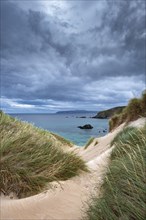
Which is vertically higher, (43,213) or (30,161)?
(30,161)

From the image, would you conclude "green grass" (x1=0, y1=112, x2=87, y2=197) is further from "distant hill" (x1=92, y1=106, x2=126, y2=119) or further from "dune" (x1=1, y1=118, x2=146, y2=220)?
"distant hill" (x1=92, y1=106, x2=126, y2=119)

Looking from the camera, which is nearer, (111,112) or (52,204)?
(52,204)

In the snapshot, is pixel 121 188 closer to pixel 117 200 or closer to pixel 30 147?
pixel 117 200

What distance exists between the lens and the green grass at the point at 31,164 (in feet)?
20.2

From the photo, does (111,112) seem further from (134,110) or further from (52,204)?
(52,204)

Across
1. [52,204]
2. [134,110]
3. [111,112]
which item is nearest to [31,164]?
[52,204]

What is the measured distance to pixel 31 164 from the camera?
6.64m

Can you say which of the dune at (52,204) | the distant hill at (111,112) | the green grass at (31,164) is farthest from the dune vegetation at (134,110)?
the dune at (52,204)

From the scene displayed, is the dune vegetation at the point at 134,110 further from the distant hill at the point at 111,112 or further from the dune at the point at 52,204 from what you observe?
the dune at the point at 52,204

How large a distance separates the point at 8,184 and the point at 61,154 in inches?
72.8

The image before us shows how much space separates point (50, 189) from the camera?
245 inches

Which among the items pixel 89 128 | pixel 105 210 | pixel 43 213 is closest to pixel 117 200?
pixel 105 210

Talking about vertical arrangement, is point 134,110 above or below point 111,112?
above

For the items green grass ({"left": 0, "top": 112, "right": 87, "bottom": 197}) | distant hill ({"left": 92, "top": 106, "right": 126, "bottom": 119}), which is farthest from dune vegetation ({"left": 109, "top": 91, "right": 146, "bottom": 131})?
green grass ({"left": 0, "top": 112, "right": 87, "bottom": 197})
